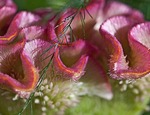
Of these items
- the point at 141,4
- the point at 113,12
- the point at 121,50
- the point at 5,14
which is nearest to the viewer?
the point at 121,50

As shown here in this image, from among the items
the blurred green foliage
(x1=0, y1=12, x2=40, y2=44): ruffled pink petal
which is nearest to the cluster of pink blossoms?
(x1=0, y1=12, x2=40, y2=44): ruffled pink petal

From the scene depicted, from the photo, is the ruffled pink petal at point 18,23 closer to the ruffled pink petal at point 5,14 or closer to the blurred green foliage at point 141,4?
the ruffled pink petal at point 5,14

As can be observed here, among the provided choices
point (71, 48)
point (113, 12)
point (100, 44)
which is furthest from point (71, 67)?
point (113, 12)

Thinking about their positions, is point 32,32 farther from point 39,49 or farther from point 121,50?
point 121,50

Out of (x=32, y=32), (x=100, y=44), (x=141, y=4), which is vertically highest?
(x=32, y=32)

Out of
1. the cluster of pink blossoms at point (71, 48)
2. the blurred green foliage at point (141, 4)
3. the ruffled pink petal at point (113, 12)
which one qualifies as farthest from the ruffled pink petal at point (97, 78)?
the blurred green foliage at point (141, 4)

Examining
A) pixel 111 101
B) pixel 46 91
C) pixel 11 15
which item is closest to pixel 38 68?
pixel 46 91
